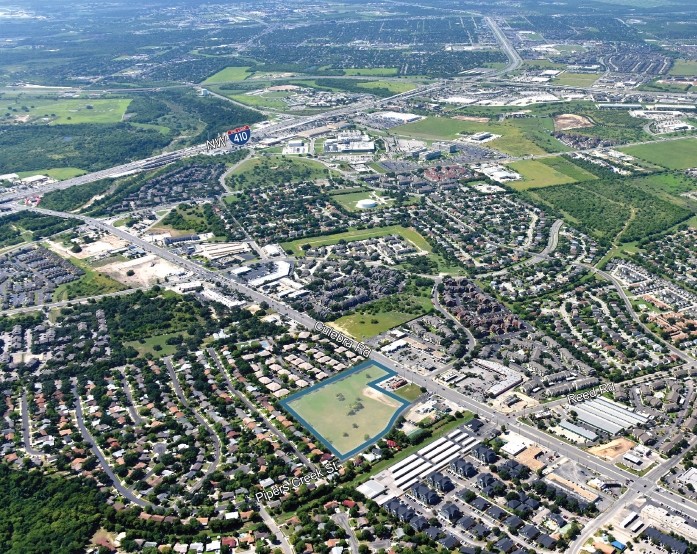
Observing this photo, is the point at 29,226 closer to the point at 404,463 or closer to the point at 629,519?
the point at 404,463

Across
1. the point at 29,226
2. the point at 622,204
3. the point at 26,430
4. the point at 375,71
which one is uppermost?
the point at 622,204

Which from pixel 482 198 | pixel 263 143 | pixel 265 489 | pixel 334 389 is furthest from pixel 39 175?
pixel 265 489

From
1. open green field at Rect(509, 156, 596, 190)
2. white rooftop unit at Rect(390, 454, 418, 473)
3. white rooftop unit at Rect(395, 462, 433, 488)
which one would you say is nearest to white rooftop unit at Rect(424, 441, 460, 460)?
white rooftop unit at Rect(395, 462, 433, 488)

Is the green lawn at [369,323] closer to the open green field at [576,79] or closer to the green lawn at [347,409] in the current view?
the green lawn at [347,409]

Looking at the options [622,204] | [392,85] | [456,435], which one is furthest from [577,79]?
[456,435]

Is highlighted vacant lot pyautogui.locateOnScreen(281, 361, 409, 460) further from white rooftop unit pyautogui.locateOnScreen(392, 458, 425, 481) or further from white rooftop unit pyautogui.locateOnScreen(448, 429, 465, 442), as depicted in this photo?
white rooftop unit pyautogui.locateOnScreen(448, 429, 465, 442)

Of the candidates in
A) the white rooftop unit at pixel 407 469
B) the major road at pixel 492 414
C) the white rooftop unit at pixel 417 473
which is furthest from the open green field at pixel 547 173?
the white rooftop unit at pixel 417 473
